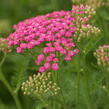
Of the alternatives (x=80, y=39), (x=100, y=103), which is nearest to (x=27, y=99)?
(x=100, y=103)

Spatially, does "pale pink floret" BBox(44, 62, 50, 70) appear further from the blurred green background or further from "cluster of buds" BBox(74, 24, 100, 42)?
the blurred green background

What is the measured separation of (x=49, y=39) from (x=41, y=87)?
608mm

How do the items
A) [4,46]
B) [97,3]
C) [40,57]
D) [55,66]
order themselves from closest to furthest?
[55,66] < [40,57] < [4,46] < [97,3]

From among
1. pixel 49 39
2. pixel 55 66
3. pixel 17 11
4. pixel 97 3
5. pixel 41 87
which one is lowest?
pixel 41 87

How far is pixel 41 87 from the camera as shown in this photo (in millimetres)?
4207

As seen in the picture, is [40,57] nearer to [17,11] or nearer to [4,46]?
[4,46]

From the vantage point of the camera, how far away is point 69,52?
4.15 meters

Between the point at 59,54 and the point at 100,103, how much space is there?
1766 mm

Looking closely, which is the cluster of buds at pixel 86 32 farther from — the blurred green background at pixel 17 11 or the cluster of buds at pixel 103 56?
the blurred green background at pixel 17 11

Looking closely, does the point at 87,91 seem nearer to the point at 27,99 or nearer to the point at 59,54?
Answer: the point at 59,54

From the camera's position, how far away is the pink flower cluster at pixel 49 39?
4082 mm

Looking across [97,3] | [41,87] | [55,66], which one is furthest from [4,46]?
[97,3]

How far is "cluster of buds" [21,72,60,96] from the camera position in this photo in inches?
165

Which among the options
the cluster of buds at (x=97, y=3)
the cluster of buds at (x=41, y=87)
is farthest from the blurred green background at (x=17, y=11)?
the cluster of buds at (x=41, y=87)
